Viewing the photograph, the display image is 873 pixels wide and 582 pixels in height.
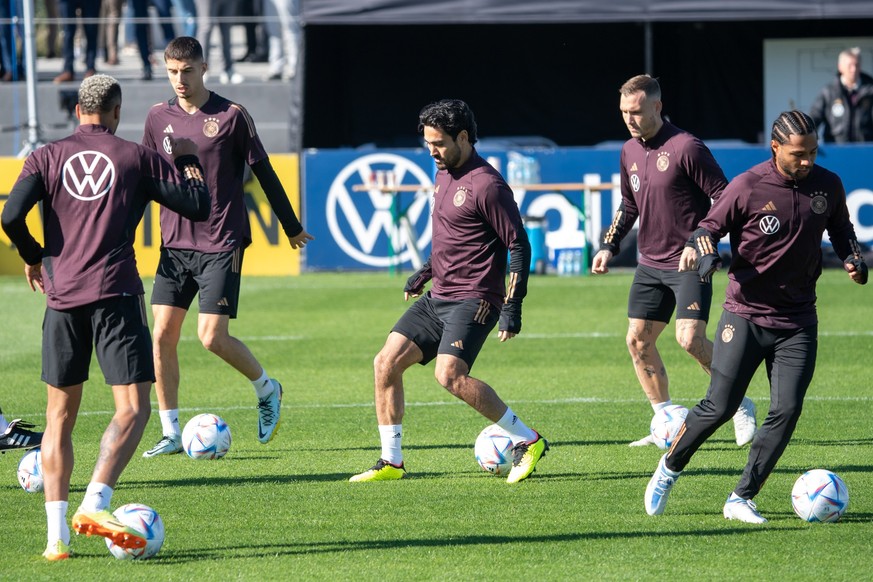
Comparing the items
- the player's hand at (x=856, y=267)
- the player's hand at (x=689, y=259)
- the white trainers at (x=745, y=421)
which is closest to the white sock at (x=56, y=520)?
the player's hand at (x=689, y=259)

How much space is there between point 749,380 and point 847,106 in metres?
14.8

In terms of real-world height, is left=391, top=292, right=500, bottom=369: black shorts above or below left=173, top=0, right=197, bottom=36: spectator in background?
below

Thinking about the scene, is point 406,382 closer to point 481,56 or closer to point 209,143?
point 209,143

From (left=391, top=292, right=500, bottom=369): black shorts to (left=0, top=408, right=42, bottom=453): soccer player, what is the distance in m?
2.47

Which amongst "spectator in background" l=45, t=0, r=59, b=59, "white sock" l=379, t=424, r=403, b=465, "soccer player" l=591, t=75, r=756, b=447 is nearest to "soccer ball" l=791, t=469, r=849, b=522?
"soccer player" l=591, t=75, r=756, b=447

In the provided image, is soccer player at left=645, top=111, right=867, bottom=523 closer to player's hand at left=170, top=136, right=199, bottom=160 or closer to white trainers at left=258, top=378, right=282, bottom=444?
player's hand at left=170, top=136, right=199, bottom=160

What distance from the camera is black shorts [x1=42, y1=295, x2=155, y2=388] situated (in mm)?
6098

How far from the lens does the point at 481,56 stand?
24453mm

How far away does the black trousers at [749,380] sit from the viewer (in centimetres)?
655

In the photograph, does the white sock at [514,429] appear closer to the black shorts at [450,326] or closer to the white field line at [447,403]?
the black shorts at [450,326]

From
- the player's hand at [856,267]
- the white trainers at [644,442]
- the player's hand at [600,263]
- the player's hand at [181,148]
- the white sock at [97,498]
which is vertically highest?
the player's hand at [181,148]

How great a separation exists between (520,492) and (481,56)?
1775 cm

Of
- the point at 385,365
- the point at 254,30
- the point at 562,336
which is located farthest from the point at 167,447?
the point at 254,30

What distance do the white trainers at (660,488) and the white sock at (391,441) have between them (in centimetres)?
162
